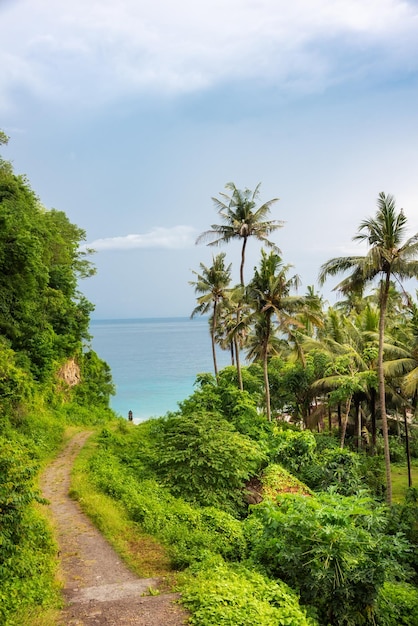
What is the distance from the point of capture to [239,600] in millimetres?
6969

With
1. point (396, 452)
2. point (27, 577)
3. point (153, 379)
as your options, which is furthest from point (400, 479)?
point (153, 379)

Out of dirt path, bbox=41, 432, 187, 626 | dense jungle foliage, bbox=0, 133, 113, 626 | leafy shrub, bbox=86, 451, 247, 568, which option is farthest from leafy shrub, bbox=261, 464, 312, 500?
dense jungle foliage, bbox=0, 133, 113, 626

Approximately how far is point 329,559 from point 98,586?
4124mm

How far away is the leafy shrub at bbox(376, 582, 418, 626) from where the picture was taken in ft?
28.9

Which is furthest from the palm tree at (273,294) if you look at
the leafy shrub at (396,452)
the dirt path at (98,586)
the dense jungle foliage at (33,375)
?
the leafy shrub at (396,452)

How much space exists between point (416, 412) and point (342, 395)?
17.2 ft

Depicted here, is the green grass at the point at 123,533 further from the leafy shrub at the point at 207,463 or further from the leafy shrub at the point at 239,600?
the leafy shrub at the point at 207,463

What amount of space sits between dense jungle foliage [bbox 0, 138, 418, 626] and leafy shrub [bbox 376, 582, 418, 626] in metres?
0.03

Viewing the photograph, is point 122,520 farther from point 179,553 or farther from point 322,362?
point 322,362

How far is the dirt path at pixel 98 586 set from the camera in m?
6.86

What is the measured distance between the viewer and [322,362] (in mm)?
27328

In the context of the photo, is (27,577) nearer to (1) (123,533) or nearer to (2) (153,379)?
(1) (123,533)

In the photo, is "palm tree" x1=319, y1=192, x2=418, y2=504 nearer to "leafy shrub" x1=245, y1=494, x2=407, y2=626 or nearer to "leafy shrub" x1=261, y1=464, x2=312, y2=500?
"leafy shrub" x1=261, y1=464, x2=312, y2=500

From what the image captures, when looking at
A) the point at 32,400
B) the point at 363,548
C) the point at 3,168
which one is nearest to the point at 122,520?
the point at 363,548
